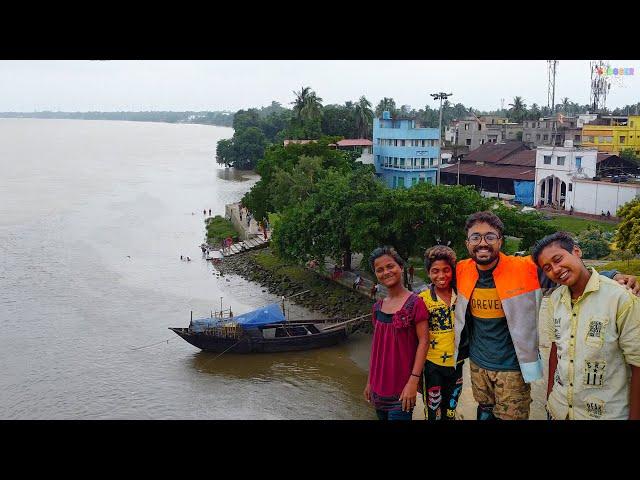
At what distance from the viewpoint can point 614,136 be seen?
3228 cm

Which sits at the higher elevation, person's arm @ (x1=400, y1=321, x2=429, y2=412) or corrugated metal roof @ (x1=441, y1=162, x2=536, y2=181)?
corrugated metal roof @ (x1=441, y1=162, x2=536, y2=181)

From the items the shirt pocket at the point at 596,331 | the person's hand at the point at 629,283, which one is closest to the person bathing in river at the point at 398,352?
the shirt pocket at the point at 596,331

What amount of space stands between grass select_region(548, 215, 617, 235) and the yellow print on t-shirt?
1907 cm

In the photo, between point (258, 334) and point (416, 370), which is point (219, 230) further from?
point (416, 370)

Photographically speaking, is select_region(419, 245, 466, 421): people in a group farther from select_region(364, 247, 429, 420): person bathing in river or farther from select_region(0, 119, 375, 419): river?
select_region(0, 119, 375, 419): river

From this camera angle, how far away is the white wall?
22.6 m

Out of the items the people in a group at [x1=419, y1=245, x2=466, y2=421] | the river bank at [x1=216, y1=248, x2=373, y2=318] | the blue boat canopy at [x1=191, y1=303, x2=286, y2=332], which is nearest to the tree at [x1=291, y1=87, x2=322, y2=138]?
the river bank at [x1=216, y1=248, x2=373, y2=318]

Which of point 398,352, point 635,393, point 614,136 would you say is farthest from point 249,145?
point 635,393

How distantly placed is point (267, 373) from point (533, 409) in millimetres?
6553

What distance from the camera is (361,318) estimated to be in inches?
579

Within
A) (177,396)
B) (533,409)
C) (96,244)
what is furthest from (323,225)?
(96,244)

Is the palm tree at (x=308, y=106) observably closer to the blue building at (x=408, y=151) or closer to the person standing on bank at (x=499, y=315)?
the blue building at (x=408, y=151)

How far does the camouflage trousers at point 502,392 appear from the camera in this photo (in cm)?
316

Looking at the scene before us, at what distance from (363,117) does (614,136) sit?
14.2m
